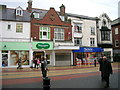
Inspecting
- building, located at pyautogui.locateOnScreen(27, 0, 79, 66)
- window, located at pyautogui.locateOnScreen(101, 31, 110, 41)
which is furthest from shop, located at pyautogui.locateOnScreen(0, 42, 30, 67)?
window, located at pyautogui.locateOnScreen(101, 31, 110, 41)

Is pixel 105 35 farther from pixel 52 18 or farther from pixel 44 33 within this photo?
pixel 44 33

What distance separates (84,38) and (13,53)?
1447 centimetres

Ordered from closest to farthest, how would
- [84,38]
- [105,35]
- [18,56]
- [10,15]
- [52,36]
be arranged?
[18,56] < [10,15] < [52,36] < [84,38] < [105,35]

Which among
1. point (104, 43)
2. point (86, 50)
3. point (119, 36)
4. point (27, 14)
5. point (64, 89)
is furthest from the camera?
point (119, 36)

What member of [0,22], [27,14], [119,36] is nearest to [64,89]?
[0,22]

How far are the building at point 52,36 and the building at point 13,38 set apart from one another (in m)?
1.15

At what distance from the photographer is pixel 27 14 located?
26312mm

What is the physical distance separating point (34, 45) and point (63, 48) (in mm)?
4893

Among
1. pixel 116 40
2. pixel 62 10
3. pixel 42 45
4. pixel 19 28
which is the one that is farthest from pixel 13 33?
pixel 116 40

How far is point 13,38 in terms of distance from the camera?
23156 mm

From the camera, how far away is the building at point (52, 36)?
25.1 meters

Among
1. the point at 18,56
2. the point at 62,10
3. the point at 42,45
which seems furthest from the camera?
the point at 62,10

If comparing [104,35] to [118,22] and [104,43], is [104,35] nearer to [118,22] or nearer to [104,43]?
[104,43]

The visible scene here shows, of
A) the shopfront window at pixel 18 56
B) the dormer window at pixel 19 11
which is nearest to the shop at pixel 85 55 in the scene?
the shopfront window at pixel 18 56
